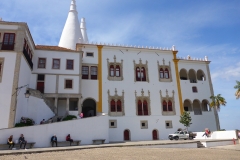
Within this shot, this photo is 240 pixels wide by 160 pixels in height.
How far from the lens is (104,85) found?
84.0ft

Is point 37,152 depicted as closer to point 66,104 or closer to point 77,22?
point 66,104

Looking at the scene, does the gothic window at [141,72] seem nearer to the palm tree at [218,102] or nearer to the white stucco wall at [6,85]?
the palm tree at [218,102]

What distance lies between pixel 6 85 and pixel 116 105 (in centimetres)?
1258

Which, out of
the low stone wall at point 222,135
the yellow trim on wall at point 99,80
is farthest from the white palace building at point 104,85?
the low stone wall at point 222,135

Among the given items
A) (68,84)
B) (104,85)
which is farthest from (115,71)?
(68,84)

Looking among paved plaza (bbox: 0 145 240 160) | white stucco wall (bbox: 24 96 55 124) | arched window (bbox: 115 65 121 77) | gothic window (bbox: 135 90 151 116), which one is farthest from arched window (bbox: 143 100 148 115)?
paved plaza (bbox: 0 145 240 160)

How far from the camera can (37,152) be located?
12406mm

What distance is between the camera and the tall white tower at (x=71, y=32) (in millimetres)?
31641

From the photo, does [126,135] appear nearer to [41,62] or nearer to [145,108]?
[145,108]

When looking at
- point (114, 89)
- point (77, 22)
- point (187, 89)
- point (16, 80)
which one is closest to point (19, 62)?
point (16, 80)

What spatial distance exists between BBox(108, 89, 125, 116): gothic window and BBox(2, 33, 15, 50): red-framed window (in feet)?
39.4

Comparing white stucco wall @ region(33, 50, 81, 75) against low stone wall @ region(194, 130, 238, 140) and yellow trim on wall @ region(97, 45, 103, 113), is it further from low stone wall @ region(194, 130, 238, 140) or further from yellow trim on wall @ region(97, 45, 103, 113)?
low stone wall @ region(194, 130, 238, 140)

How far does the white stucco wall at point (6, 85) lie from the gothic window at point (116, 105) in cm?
1155

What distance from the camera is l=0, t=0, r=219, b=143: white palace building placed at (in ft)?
59.3
